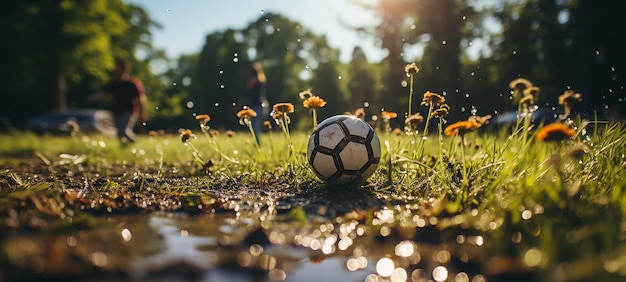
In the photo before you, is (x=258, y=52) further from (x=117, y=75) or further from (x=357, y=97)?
(x=117, y=75)

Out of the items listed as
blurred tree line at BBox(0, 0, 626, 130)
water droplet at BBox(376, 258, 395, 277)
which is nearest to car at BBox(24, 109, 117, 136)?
blurred tree line at BBox(0, 0, 626, 130)

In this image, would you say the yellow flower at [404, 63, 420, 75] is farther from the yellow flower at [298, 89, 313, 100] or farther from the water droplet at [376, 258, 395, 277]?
the water droplet at [376, 258, 395, 277]

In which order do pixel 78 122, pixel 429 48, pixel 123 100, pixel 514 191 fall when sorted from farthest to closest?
pixel 429 48
pixel 78 122
pixel 123 100
pixel 514 191

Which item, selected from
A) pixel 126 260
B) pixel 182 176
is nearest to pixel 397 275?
pixel 126 260

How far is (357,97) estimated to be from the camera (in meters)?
36.2

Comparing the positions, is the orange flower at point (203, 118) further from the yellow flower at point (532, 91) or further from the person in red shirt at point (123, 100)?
the person in red shirt at point (123, 100)

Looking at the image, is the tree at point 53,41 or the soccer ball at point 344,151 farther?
the tree at point 53,41

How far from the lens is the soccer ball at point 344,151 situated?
403 cm

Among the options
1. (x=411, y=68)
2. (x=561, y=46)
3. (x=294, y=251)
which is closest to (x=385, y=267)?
(x=294, y=251)

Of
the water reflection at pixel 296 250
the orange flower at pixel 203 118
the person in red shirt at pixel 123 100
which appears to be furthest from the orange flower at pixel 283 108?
the person in red shirt at pixel 123 100

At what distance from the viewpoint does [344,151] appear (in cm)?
401

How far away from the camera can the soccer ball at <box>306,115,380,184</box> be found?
4.03 meters

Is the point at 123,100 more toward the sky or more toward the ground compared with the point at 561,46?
more toward the ground

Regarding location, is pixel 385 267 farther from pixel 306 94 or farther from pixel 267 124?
pixel 267 124
